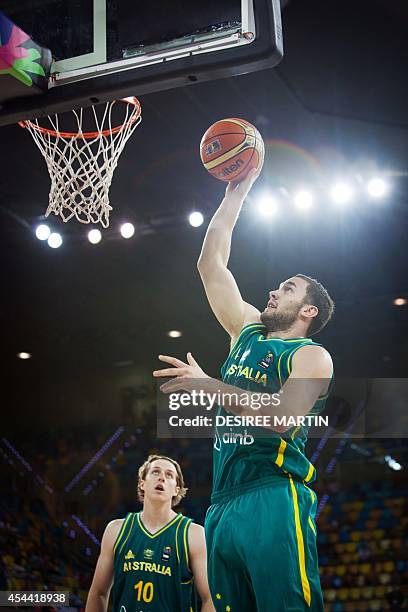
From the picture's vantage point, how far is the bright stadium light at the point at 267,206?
580 centimetres

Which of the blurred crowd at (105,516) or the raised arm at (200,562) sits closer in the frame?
the raised arm at (200,562)

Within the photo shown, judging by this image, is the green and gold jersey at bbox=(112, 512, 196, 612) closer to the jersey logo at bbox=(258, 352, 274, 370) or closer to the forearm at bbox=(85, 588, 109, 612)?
the forearm at bbox=(85, 588, 109, 612)

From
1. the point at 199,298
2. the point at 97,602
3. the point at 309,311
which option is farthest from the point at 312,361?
the point at 97,602

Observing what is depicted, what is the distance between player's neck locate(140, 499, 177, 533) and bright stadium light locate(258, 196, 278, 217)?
2235 mm

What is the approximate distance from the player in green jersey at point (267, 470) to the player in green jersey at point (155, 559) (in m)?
0.51

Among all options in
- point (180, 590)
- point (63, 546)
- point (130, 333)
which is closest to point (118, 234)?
point (130, 333)

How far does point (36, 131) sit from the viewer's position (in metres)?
4.42

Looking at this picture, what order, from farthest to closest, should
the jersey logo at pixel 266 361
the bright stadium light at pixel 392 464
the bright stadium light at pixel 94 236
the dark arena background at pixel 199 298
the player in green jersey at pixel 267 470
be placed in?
the bright stadium light at pixel 94 236 → the bright stadium light at pixel 392 464 → the dark arena background at pixel 199 298 → the jersey logo at pixel 266 361 → the player in green jersey at pixel 267 470

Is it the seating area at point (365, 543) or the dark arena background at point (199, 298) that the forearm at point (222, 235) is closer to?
the dark arena background at point (199, 298)

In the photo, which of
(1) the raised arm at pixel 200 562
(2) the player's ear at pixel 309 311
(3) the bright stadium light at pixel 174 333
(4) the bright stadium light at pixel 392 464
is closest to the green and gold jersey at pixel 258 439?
(2) the player's ear at pixel 309 311

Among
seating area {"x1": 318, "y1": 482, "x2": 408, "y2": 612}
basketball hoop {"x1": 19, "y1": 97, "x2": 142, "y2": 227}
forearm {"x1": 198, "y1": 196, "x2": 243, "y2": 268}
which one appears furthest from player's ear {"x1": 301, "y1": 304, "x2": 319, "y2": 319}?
seating area {"x1": 318, "y1": 482, "x2": 408, "y2": 612}

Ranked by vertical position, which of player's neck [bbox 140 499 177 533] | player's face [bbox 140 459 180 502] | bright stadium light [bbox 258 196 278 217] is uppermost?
bright stadium light [bbox 258 196 278 217]

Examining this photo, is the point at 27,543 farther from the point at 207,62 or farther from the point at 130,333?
the point at 207,62

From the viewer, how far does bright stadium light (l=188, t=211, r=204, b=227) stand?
19.7ft
